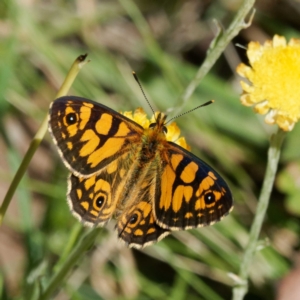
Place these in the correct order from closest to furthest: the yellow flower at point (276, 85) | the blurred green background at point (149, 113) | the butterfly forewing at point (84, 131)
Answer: the butterfly forewing at point (84, 131)
the yellow flower at point (276, 85)
the blurred green background at point (149, 113)

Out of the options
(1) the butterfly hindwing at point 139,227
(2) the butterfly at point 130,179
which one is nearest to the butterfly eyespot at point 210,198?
(2) the butterfly at point 130,179

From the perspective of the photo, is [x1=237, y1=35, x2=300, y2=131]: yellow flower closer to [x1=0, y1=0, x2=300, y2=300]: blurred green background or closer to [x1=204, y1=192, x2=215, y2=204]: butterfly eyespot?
[x1=204, y1=192, x2=215, y2=204]: butterfly eyespot

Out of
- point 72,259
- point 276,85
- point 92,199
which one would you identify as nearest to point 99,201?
point 92,199

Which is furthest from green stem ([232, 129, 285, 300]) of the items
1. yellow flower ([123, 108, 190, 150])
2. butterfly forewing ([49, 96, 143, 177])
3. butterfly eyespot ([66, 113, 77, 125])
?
butterfly eyespot ([66, 113, 77, 125])

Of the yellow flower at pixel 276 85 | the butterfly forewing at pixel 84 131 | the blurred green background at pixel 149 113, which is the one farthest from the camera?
the blurred green background at pixel 149 113

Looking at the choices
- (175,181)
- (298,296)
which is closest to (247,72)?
(175,181)

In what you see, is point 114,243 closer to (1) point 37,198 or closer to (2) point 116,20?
(1) point 37,198

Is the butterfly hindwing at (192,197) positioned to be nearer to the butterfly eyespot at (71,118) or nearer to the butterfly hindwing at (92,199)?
the butterfly hindwing at (92,199)
